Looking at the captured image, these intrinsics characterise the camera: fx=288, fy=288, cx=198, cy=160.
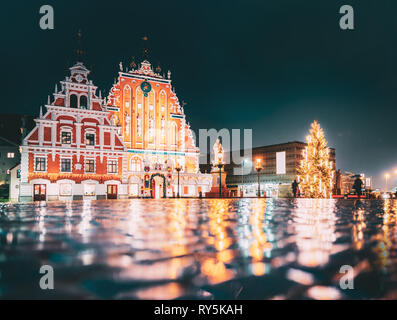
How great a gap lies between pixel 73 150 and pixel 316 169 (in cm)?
2690

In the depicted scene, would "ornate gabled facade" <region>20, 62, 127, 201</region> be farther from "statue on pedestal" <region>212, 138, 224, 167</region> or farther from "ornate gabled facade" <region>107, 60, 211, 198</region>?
"statue on pedestal" <region>212, 138, 224, 167</region>

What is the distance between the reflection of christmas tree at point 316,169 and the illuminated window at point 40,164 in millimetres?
28026

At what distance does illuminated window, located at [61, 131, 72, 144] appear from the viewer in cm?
3275

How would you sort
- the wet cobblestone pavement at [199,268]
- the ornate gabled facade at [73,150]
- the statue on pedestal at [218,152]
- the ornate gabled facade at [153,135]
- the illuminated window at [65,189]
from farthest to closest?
1. the ornate gabled facade at [153,135]
2. the statue on pedestal at [218,152]
3. the illuminated window at [65,189]
4. the ornate gabled facade at [73,150]
5. the wet cobblestone pavement at [199,268]

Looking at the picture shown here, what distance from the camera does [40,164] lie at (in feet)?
103

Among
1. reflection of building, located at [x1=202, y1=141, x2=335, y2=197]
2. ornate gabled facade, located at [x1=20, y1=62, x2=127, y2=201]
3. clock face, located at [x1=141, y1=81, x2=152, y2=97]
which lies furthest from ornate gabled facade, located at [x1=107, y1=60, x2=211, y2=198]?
reflection of building, located at [x1=202, y1=141, x2=335, y2=197]

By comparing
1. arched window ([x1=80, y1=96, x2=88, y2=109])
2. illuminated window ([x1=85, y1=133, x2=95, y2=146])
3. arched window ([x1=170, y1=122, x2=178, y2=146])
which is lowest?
illuminated window ([x1=85, y1=133, x2=95, y2=146])

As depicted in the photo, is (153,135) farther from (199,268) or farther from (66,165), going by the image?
(199,268)

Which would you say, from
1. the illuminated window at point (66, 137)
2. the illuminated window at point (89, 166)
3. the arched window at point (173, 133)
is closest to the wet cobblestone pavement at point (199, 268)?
the illuminated window at point (89, 166)

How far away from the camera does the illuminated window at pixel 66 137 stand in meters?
32.8

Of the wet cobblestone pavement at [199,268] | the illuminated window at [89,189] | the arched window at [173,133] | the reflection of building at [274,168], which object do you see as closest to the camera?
the wet cobblestone pavement at [199,268]

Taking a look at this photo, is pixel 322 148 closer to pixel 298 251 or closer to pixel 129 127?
pixel 129 127

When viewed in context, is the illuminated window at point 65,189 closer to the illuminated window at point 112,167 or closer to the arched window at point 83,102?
the illuminated window at point 112,167
